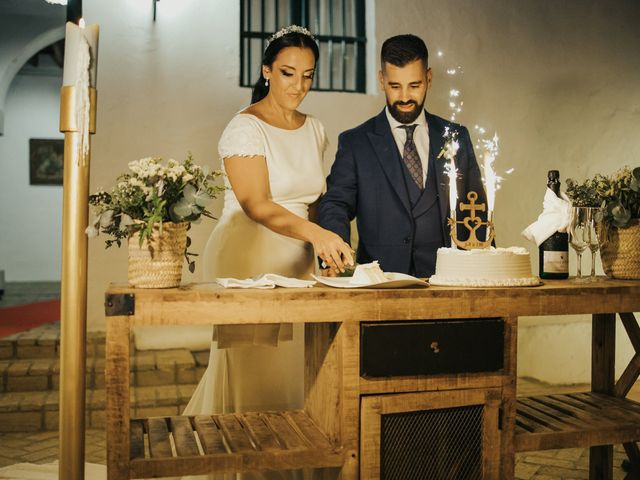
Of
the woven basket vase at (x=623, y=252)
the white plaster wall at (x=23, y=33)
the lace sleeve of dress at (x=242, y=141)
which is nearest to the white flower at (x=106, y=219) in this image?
the lace sleeve of dress at (x=242, y=141)

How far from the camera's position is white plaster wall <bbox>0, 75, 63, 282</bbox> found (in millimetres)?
12828

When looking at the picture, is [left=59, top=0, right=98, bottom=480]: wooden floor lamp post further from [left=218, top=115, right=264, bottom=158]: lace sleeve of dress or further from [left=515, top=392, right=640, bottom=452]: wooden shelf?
Answer: [left=515, top=392, right=640, bottom=452]: wooden shelf

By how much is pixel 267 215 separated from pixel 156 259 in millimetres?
638

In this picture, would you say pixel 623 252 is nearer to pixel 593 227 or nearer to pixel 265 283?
pixel 593 227

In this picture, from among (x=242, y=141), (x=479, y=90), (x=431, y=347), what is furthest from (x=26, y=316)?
(x=431, y=347)

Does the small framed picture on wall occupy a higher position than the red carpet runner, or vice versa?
the small framed picture on wall

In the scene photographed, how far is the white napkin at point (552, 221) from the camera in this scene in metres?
2.63

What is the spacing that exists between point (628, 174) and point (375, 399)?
1.40 metres

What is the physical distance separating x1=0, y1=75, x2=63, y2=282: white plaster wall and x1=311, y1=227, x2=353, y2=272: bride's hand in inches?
453

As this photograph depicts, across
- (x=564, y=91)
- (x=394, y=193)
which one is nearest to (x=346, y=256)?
Result: (x=394, y=193)

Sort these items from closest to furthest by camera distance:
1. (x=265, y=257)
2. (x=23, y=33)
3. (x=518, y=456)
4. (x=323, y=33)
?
(x=265, y=257) < (x=518, y=456) < (x=323, y=33) < (x=23, y=33)

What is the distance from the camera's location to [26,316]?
739 cm

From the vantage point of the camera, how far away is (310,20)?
19.1 feet

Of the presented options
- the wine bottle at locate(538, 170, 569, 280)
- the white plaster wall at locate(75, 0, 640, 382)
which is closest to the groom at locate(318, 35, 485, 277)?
the wine bottle at locate(538, 170, 569, 280)
